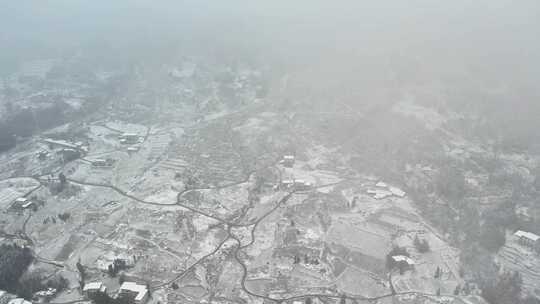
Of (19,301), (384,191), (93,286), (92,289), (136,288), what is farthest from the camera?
(384,191)

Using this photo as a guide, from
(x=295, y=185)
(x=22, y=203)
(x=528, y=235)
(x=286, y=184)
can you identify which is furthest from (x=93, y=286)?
(x=528, y=235)

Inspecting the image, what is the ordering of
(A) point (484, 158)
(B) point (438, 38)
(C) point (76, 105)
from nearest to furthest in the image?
(A) point (484, 158)
(C) point (76, 105)
(B) point (438, 38)

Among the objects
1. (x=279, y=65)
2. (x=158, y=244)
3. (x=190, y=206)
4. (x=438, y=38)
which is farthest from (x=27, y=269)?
(x=438, y=38)

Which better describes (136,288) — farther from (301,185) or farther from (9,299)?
(301,185)

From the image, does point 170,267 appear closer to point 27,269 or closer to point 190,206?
point 190,206

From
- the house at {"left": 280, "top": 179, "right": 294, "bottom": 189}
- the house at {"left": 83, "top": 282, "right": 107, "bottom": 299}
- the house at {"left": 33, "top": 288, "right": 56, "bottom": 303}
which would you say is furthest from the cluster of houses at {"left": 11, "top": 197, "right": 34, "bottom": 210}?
the house at {"left": 280, "top": 179, "right": 294, "bottom": 189}

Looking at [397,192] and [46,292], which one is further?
[397,192]

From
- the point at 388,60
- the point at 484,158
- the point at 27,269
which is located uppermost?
the point at 388,60

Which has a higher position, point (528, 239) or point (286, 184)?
point (528, 239)
